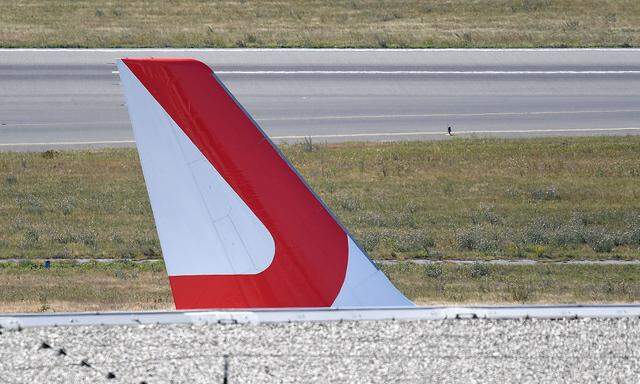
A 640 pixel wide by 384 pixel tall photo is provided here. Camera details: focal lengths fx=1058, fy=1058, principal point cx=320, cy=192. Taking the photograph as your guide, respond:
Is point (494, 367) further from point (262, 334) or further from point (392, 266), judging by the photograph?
point (392, 266)

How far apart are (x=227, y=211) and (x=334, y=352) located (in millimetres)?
1490

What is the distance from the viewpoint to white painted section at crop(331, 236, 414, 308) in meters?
9.01

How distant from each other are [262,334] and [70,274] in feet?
30.4

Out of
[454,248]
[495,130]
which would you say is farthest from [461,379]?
[495,130]

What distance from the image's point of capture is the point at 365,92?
94.1 feet

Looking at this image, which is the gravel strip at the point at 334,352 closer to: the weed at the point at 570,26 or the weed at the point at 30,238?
the weed at the point at 30,238

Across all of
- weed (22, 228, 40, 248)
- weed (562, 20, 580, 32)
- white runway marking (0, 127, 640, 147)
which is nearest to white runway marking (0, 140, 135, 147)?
white runway marking (0, 127, 640, 147)

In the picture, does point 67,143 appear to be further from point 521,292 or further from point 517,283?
point 521,292

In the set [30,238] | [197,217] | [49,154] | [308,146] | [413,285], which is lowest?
[49,154]

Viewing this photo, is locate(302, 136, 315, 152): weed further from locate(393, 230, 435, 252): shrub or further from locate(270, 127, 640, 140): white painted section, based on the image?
locate(393, 230, 435, 252): shrub

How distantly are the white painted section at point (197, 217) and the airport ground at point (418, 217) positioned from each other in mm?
6070

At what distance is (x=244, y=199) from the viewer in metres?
8.77

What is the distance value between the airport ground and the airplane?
6079mm

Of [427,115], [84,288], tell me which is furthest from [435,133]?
[84,288]
